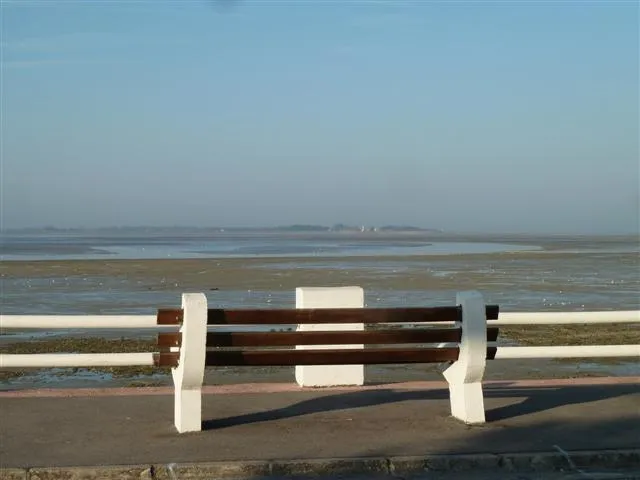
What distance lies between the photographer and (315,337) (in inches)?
292

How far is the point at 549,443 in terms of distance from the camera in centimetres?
687

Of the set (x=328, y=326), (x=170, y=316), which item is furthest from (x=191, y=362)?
(x=328, y=326)

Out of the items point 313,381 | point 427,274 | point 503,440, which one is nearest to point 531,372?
point 313,381

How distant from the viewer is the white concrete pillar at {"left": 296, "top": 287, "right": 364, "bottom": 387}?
8.66 metres

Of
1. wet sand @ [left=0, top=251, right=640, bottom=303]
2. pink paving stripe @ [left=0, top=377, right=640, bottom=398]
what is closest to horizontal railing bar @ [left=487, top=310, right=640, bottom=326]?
pink paving stripe @ [left=0, top=377, right=640, bottom=398]

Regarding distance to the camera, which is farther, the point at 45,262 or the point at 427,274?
the point at 45,262

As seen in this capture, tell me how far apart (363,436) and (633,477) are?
1816mm

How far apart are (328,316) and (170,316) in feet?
3.72

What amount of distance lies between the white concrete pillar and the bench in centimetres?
108

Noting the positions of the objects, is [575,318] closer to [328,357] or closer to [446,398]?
[446,398]

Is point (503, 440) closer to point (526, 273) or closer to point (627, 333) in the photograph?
point (627, 333)

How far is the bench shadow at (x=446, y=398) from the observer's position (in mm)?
7762

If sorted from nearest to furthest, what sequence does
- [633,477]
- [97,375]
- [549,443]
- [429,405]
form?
[633,477], [549,443], [429,405], [97,375]

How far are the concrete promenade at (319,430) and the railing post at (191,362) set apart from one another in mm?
120
